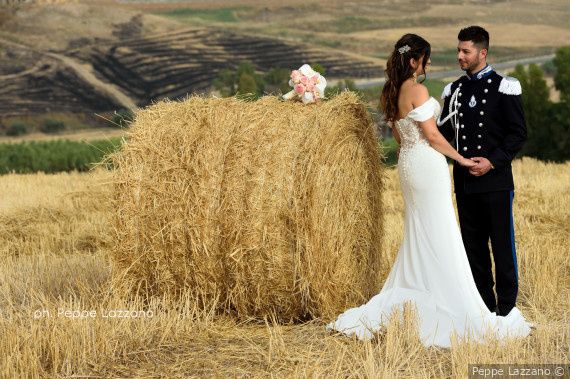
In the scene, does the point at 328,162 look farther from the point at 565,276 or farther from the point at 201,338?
the point at 565,276

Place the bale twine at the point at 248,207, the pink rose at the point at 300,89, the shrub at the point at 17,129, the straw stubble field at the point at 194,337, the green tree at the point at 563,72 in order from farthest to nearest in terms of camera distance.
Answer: the shrub at the point at 17,129 < the green tree at the point at 563,72 < the pink rose at the point at 300,89 < the bale twine at the point at 248,207 < the straw stubble field at the point at 194,337

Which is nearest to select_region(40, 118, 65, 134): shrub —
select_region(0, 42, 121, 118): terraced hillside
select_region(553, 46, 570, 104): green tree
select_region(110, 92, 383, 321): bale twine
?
select_region(0, 42, 121, 118): terraced hillside

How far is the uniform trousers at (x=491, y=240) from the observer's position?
678cm

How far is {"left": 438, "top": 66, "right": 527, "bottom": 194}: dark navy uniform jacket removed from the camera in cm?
670

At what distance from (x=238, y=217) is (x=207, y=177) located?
38cm

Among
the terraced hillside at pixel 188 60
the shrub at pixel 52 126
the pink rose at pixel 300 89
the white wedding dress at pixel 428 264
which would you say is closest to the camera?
the white wedding dress at pixel 428 264

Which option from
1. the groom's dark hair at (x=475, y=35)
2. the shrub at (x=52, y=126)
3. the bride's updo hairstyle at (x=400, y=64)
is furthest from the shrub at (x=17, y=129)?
the groom's dark hair at (x=475, y=35)

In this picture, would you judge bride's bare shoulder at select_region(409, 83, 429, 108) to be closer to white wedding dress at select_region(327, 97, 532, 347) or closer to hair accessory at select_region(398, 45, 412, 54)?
white wedding dress at select_region(327, 97, 532, 347)

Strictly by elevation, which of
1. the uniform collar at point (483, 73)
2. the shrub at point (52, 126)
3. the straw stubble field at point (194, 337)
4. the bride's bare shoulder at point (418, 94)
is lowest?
the shrub at point (52, 126)

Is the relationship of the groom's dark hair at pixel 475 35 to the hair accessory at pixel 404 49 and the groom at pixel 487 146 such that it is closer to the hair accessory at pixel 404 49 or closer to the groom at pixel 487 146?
the groom at pixel 487 146

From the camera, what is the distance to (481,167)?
21.9 ft

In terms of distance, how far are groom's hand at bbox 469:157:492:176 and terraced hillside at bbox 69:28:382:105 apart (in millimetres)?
47803

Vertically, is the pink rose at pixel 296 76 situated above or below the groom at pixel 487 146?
above

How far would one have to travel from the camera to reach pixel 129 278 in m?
7.26
